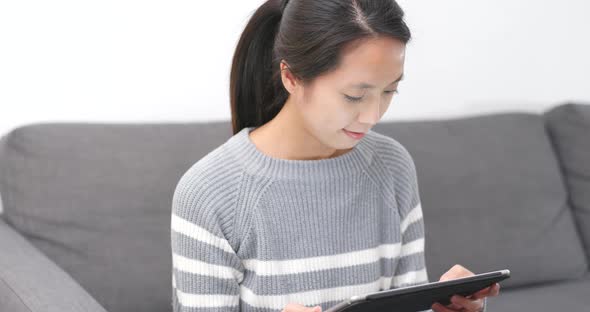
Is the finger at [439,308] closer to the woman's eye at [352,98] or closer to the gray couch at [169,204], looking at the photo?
the woman's eye at [352,98]

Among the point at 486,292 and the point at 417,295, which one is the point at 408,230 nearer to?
the point at 486,292

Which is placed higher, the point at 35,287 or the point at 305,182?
the point at 305,182

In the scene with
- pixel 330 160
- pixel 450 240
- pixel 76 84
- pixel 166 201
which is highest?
pixel 76 84

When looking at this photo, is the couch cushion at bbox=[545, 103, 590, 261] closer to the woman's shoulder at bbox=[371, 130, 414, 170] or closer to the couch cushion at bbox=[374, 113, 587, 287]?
the couch cushion at bbox=[374, 113, 587, 287]

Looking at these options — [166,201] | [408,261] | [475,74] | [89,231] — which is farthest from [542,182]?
[89,231]

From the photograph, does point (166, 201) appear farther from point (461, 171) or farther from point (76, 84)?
point (461, 171)

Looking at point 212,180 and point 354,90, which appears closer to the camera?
point 354,90

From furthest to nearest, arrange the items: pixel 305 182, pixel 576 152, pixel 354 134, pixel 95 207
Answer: pixel 576 152 → pixel 95 207 → pixel 305 182 → pixel 354 134

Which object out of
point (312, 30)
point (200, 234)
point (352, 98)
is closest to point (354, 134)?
point (352, 98)

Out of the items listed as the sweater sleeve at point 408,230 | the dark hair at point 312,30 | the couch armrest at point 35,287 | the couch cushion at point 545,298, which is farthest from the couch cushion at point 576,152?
the couch armrest at point 35,287

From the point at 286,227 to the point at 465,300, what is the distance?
0.31 meters

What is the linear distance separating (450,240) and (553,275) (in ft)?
0.98

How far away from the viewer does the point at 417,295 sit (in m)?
1.06

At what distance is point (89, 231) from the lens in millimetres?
1544
